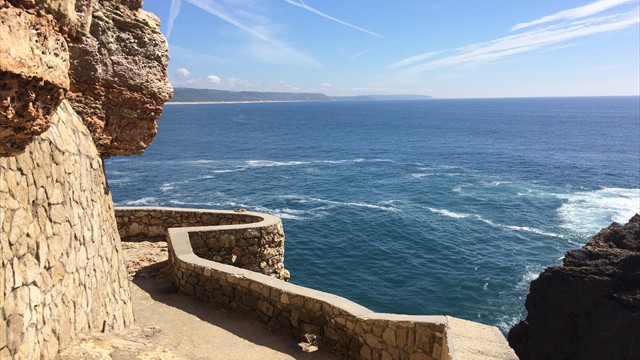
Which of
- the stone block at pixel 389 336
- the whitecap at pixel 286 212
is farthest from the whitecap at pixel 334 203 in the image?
the stone block at pixel 389 336

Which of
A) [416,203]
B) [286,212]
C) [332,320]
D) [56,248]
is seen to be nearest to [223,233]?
[332,320]

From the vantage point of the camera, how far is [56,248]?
5.91 meters

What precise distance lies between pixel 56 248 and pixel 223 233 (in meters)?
6.17

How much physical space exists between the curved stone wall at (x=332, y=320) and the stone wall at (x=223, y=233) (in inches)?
39.5

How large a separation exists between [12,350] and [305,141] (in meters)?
85.3

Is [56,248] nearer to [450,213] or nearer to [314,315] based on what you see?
[314,315]

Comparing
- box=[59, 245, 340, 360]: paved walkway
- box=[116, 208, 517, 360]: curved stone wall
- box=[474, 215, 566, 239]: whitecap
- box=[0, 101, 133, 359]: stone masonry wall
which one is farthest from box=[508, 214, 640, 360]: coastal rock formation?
box=[0, 101, 133, 359]: stone masonry wall

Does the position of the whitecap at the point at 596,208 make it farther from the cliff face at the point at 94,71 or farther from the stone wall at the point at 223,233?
the cliff face at the point at 94,71

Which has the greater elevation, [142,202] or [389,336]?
[389,336]

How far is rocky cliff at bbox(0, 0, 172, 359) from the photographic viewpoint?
12.1 ft

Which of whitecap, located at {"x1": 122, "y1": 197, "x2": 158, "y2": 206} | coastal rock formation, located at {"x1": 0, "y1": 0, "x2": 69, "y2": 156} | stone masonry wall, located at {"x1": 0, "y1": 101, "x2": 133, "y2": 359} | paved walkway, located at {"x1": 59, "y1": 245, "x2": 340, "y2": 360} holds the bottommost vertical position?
whitecap, located at {"x1": 122, "y1": 197, "x2": 158, "y2": 206}

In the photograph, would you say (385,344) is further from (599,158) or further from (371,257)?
(599,158)

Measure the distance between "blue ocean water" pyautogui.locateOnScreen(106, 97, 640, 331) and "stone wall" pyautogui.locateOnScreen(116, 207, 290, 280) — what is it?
37.0 feet

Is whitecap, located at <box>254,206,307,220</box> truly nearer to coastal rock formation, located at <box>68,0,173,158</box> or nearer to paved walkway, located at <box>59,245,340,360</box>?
paved walkway, located at <box>59,245,340,360</box>
